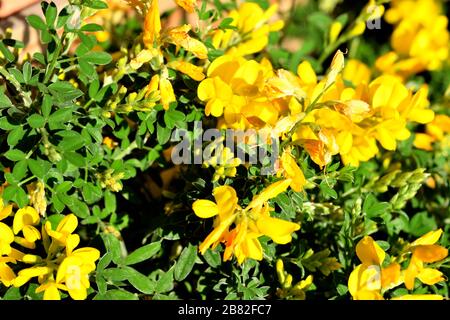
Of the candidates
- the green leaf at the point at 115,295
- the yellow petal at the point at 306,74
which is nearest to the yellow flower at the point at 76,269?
the green leaf at the point at 115,295

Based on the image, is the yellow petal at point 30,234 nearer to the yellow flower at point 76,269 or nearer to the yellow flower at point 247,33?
the yellow flower at point 76,269

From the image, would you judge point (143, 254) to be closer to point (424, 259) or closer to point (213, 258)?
point (213, 258)

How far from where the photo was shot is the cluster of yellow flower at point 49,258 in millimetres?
1294

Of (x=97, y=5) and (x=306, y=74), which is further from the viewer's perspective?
(x=306, y=74)

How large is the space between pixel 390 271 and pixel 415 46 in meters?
1.21

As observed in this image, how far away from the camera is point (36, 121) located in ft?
4.41

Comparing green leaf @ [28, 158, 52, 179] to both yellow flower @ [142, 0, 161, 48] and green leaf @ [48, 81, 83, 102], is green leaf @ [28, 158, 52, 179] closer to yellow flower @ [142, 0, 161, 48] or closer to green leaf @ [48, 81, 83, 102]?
green leaf @ [48, 81, 83, 102]

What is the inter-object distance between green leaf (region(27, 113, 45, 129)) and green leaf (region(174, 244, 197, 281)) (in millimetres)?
420

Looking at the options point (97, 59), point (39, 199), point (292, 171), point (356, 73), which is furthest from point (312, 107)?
point (356, 73)

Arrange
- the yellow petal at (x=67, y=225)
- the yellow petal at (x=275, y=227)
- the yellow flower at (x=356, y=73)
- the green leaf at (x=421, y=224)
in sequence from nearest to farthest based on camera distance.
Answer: the yellow petal at (x=275, y=227) → the yellow petal at (x=67, y=225) → the green leaf at (x=421, y=224) → the yellow flower at (x=356, y=73)

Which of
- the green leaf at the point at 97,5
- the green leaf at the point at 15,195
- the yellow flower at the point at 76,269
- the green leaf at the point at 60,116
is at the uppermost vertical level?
the green leaf at the point at 97,5

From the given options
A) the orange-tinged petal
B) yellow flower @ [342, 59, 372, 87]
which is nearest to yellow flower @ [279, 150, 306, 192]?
the orange-tinged petal

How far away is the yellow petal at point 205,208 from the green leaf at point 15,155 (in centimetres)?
38

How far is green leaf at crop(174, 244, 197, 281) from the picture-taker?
1494 millimetres
